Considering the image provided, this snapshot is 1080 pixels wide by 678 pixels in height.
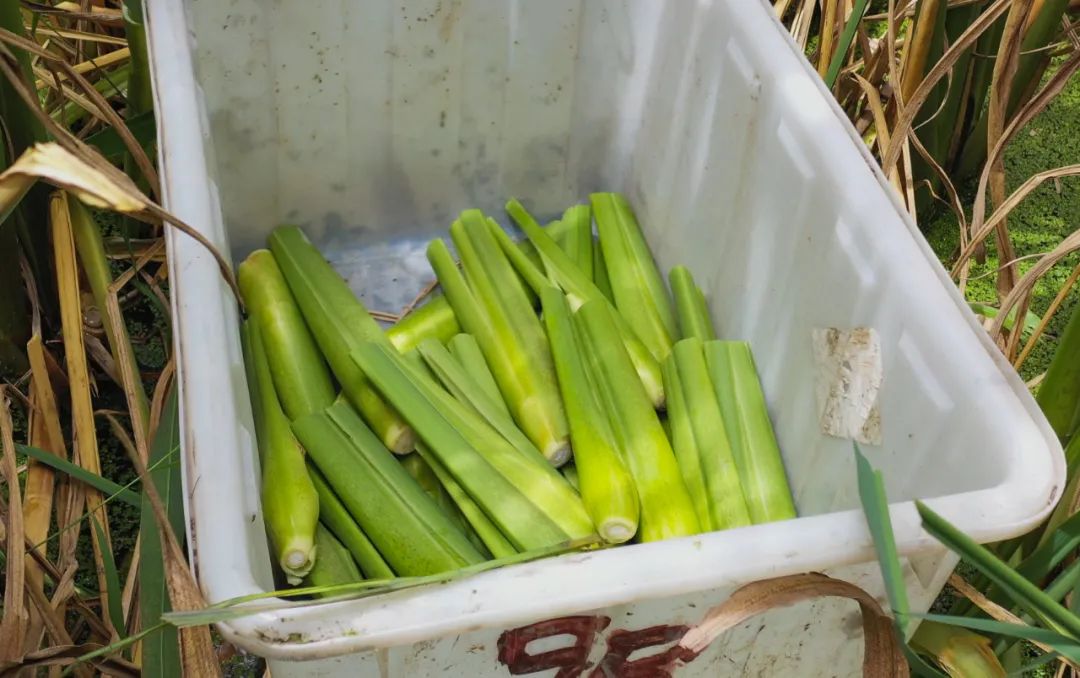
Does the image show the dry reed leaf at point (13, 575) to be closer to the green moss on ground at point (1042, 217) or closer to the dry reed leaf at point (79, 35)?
the dry reed leaf at point (79, 35)

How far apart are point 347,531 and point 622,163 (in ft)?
2.43

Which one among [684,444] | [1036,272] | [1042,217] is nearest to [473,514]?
[684,444]

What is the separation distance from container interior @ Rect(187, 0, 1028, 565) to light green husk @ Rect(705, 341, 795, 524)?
0.10ft

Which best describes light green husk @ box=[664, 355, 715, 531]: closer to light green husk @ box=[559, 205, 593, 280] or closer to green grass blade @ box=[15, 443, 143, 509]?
light green husk @ box=[559, 205, 593, 280]

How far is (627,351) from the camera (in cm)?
135

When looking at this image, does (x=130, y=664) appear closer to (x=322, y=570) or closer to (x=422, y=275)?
(x=322, y=570)

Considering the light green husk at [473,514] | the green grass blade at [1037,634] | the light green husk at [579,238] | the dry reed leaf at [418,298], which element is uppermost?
the green grass blade at [1037,634]

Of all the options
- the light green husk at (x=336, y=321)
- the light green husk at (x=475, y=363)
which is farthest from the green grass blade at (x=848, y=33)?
the light green husk at (x=336, y=321)

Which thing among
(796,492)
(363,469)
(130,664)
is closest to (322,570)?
(363,469)

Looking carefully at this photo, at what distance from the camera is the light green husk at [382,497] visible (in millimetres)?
1122

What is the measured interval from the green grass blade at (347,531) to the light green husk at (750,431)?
41cm

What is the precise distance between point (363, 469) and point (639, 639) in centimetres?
42

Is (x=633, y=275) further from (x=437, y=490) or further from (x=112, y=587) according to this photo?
(x=112, y=587)

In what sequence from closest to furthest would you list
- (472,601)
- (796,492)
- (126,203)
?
(126,203) < (472,601) < (796,492)
